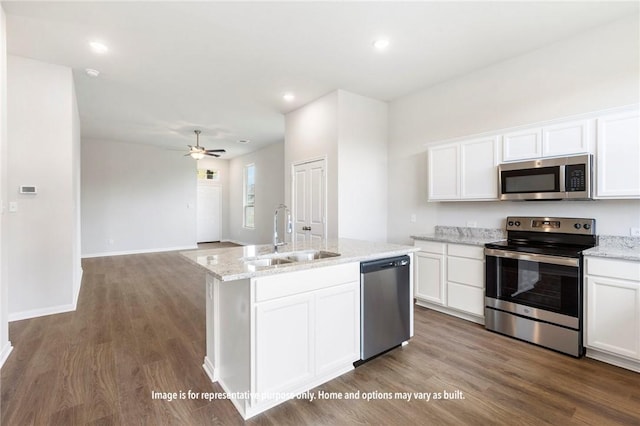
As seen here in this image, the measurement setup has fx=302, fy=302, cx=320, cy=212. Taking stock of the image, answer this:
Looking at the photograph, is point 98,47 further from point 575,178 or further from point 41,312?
point 575,178

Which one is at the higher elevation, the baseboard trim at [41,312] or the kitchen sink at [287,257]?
the kitchen sink at [287,257]

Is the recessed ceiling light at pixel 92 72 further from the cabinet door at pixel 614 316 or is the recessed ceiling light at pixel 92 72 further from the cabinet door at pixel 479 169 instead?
the cabinet door at pixel 614 316

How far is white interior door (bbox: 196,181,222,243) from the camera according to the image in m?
9.93

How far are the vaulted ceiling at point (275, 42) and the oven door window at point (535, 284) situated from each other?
7.40 ft

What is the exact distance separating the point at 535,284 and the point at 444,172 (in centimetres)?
161

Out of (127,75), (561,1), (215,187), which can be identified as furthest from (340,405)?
(215,187)

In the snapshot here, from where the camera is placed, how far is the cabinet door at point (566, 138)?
273cm

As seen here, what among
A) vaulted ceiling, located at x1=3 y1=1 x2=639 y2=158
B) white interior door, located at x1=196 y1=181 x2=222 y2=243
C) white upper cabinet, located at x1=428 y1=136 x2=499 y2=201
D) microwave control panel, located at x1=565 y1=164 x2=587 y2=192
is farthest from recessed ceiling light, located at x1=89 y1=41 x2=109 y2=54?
white interior door, located at x1=196 y1=181 x2=222 y2=243

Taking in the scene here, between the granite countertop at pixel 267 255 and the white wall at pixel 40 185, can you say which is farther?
the white wall at pixel 40 185

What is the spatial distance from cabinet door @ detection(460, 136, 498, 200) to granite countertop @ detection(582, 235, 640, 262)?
0.98 meters

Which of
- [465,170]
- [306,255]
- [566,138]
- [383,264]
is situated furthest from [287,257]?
[566,138]

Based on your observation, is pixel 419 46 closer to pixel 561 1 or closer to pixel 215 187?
pixel 561 1

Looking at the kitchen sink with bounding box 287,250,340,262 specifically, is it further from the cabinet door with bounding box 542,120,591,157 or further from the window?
the window

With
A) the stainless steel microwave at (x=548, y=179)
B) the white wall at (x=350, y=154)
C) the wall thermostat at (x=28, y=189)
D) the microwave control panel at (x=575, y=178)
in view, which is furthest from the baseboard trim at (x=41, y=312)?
the microwave control panel at (x=575, y=178)
